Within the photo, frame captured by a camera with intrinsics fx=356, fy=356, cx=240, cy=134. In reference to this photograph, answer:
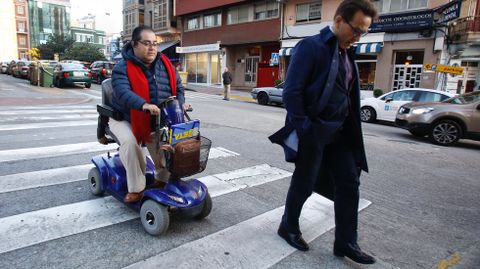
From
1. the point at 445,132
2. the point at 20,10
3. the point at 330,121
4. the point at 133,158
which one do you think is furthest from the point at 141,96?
the point at 20,10

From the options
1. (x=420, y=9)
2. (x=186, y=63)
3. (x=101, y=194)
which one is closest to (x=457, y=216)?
(x=101, y=194)

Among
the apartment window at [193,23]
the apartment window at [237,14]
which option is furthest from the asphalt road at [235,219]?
the apartment window at [193,23]

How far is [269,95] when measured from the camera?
59.9 feet

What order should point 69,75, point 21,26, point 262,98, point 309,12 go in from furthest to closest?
point 21,26 < point 309,12 < point 69,75 < point 262,98

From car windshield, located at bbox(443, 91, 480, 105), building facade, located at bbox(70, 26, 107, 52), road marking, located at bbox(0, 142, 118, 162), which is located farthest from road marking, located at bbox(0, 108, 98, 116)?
building facade, located at bbox(70, 26, 107, 52)

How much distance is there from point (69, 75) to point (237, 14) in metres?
15.0

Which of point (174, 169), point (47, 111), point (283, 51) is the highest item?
point (283, 51)

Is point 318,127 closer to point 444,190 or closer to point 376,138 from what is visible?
point 444,190

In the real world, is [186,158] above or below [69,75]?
below

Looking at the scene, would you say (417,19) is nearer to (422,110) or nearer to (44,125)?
(422,110)

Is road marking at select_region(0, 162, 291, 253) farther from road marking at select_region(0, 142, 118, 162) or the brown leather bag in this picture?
road marking at select_region(0, 142, 118, 162)

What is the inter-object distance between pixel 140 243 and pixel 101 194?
1.28m

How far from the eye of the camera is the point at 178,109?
3230 millimetres

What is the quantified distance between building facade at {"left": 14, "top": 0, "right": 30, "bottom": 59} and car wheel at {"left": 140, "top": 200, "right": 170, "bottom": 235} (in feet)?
313
